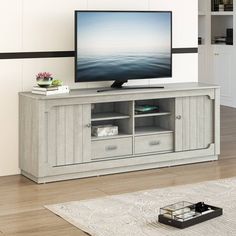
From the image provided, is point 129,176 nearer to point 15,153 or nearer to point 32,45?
point 15,153

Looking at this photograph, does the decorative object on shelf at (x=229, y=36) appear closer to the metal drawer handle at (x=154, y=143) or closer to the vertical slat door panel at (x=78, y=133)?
the metal drawer handle at (x=154, y=143)

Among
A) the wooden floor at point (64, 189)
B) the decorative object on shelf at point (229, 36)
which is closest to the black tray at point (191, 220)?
the wooden floor at point (64, 189)

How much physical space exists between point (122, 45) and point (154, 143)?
90 centimetres

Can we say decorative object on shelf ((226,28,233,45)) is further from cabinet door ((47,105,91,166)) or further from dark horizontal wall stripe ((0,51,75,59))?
cabinet door ((47,105,91,166))

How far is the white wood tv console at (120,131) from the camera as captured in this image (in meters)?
5.39

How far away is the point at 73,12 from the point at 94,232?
7.85 feet

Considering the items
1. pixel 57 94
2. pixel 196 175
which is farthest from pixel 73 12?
pixel 196 175

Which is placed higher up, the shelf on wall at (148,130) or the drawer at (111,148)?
the shelf on wall at (148,130)

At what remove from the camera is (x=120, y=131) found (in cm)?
596

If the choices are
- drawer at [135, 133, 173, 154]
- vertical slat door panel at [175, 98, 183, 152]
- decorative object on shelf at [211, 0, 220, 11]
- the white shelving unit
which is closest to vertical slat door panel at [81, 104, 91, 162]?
drawer at [135, 133, 173, 154]

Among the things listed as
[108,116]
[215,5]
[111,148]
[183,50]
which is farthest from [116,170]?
[215,5]

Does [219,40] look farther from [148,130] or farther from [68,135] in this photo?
[68,135]

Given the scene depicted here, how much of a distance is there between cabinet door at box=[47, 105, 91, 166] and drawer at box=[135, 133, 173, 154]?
0.50 m

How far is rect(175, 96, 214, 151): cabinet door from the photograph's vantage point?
604 cm
